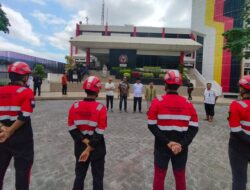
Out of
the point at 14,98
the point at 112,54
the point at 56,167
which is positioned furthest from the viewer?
the point at 112,54

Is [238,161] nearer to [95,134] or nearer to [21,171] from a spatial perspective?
[95,134]

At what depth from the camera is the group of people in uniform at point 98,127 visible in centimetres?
241

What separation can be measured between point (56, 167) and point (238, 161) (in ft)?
10.2

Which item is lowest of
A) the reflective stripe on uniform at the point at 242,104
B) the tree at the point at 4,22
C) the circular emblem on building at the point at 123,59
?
the reflective stripe on uniform at the point at 242,104

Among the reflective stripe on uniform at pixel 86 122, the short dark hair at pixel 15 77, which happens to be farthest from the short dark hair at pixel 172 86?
the short dark hair at pixel 15 77

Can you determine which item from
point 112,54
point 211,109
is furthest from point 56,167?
point 112,54

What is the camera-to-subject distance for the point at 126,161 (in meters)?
4.36

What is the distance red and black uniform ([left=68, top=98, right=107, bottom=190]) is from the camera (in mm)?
2428

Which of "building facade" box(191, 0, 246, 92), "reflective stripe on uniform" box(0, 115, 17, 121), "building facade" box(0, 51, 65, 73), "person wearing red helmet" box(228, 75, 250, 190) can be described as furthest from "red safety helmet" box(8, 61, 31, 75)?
"building facade" box(191, 0, 246, 92)

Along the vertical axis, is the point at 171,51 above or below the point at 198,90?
above

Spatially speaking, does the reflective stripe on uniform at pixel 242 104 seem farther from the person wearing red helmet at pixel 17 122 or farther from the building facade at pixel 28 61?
the building facade at pixel 28 61

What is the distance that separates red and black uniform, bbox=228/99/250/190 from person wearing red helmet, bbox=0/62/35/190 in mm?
2421

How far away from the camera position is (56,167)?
13.0 ft

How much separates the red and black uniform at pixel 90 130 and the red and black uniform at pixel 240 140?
5.03 ft
